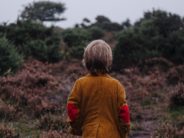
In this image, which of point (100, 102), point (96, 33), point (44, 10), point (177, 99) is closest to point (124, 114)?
point (100, 102)

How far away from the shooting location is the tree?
43.2 metres

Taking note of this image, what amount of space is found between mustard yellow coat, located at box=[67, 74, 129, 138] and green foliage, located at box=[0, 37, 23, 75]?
1216 centimetres

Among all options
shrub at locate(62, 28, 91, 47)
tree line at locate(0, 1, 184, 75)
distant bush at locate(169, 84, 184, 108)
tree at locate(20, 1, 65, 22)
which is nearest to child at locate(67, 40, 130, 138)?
distant bush at locate(169, 84, 184, 108)

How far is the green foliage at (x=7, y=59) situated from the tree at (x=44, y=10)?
80.9 ft

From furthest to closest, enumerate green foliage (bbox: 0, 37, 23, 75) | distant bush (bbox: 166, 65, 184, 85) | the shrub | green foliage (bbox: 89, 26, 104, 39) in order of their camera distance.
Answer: green foliage (bbox: 89, 26, 104, 39) → the shrub → distant bush (bbox: 166, 65, 184, 85) → green foliage (bbox: 0, 37, 23, 75)

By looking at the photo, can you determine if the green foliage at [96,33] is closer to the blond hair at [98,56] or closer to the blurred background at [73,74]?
the blurred background at [73,74]

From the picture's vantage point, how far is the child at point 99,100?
472cm

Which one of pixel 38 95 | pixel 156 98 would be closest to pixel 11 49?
pixel 38 95

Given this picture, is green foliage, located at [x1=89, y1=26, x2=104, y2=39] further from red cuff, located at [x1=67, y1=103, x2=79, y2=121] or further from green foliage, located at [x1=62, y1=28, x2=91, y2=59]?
red cuff, located at [x1=67, y1=103, x2=79, y2=121]

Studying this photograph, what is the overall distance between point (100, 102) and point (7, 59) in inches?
514

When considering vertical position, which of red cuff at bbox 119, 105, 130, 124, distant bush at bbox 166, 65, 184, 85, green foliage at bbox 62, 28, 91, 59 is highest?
green foliage at bbox 62, 28, 91, 59

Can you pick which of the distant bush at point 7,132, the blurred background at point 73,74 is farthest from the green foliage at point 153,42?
the distant bush at point 7,132

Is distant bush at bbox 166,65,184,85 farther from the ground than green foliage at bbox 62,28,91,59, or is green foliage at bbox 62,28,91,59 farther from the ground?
green foliage at bbox 62,28,91,59

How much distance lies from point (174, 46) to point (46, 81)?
8679mm
